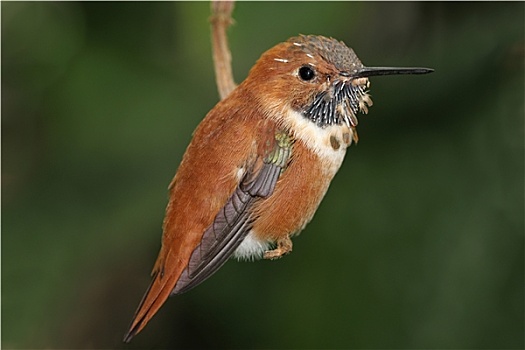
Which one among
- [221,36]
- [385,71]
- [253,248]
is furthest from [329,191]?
[385,71]

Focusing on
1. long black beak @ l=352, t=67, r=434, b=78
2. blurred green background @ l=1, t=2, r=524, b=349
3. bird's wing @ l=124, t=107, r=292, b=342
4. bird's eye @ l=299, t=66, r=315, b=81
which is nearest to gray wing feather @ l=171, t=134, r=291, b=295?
bird's wing @ l=124, t=107, r=292, b=342

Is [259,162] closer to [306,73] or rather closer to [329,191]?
[306,73]

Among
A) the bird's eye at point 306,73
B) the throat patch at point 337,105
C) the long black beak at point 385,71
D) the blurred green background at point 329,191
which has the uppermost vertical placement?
the long black beak at point 385,71

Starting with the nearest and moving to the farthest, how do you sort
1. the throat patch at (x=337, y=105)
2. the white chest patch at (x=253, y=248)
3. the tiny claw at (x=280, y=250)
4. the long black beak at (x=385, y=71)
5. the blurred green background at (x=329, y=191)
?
the long black beak at (x=385, y=71), the throat patch at (x=337, y=105), the tiny claw at (x=280, y=250), the white chest patch at (x=253, y=248), the blurred green background at (x=329, y=191)

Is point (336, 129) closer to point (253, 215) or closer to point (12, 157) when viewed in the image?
point (253, 215)

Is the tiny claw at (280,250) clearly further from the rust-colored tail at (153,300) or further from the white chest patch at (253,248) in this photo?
the rust-colored tail at (153,300)

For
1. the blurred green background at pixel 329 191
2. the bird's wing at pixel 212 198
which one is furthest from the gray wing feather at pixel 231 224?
the blurred green background at pixel 329 191

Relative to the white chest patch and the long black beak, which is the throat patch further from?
the white chest patch
